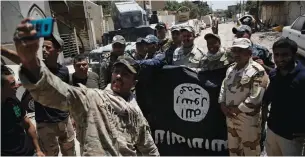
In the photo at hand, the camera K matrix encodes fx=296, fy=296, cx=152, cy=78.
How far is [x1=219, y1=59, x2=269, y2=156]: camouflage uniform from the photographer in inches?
113

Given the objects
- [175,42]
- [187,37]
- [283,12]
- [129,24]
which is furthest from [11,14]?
[283,12]

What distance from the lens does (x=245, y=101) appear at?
114 inches

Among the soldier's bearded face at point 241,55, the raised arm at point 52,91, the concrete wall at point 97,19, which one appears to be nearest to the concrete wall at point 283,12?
the concrete wall at point 97,19

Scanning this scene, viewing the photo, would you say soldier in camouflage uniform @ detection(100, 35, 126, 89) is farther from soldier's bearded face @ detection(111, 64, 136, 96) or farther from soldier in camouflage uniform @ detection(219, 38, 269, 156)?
soldier's bearded face @ detection(111, 64, 136, 96)

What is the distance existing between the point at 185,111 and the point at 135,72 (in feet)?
4.61

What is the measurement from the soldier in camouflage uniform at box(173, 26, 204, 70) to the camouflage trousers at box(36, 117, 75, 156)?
1.51m

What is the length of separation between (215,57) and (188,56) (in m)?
0.43

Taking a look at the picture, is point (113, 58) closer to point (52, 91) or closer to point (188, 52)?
point (188, 52)

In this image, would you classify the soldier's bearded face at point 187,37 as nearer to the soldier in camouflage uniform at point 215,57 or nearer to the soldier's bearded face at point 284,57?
the soldier in camouflage uniform at point 215,57

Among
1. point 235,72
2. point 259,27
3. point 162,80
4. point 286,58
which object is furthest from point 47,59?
point 259,27

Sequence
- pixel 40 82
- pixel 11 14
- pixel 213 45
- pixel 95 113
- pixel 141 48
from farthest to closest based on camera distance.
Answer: pixel 11 14, pixel 141 48, pixel 213 45, pixel 95 113, pixel 40 82

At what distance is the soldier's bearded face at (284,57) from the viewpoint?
265cm

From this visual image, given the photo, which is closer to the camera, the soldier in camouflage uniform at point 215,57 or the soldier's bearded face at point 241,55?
the soldier's bearded face at point 241,55

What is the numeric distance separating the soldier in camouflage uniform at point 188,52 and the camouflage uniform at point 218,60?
22 cm
